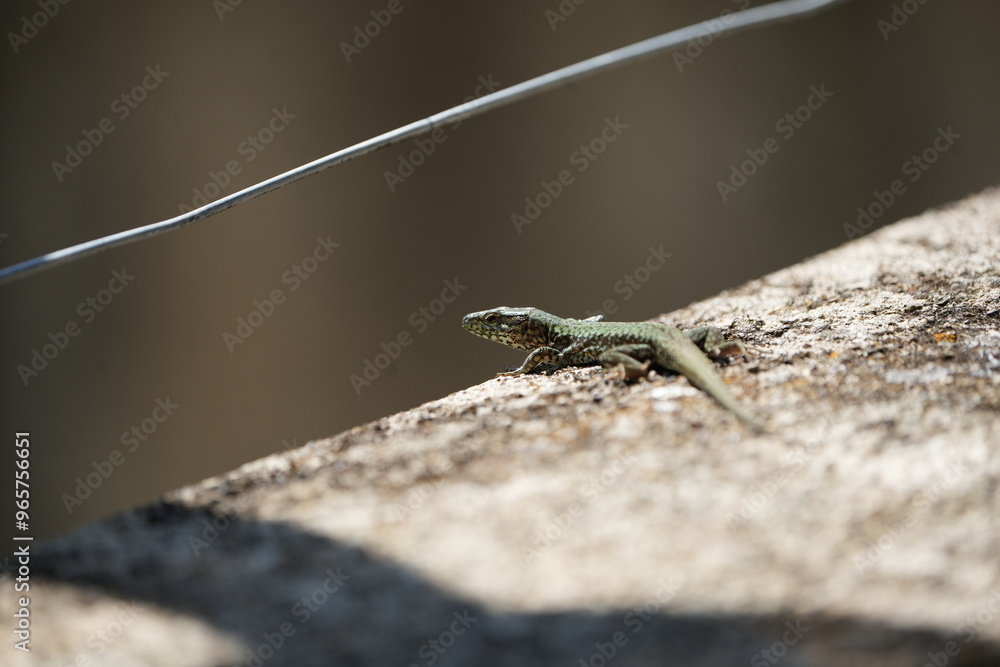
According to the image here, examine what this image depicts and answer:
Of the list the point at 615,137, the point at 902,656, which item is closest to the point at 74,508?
the point at 615,137

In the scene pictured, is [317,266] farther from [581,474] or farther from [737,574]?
[737,574]
